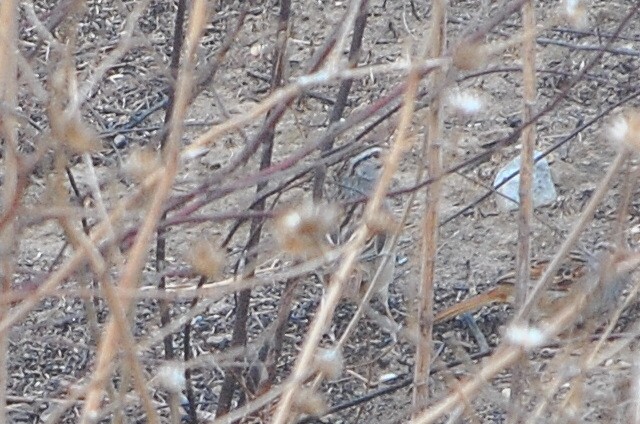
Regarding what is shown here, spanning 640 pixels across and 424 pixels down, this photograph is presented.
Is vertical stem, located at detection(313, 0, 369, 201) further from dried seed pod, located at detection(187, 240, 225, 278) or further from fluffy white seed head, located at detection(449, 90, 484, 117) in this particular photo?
dried seed pod, located at detection(187, 240, 225, 278)

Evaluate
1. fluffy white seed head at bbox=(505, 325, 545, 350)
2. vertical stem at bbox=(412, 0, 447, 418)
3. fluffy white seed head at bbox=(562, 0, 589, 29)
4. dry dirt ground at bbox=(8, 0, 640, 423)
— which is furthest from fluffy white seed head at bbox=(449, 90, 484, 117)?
dry dirt ground at bbox=(8, 0, 640, 423)

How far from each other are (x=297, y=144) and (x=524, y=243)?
3071 millimetres

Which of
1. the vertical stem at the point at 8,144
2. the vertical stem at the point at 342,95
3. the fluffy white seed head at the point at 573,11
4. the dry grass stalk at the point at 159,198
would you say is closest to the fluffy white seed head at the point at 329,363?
the dry grass stalk at the point at 159,198

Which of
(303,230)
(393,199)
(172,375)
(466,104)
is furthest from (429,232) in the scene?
(393,199)

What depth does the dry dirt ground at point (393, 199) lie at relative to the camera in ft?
13.7

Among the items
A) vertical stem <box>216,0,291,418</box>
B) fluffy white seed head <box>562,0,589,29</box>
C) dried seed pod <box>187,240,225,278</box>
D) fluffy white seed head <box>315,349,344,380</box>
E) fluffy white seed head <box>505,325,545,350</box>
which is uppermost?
vertical stem <box>216,0,291,418</box>

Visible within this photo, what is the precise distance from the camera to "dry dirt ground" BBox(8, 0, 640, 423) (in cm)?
416

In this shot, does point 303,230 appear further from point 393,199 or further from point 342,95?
point 393,199

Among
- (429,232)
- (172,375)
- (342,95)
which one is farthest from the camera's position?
(342,95)

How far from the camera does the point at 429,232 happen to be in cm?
254

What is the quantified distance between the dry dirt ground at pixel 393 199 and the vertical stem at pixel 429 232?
1.18 ft

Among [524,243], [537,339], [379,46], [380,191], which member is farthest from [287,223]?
[379,46]

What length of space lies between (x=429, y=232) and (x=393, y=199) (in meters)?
2.61

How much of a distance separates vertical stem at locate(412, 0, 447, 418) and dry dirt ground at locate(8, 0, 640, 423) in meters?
0.36
